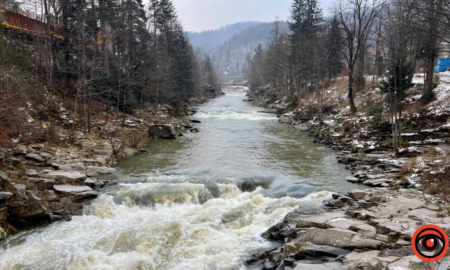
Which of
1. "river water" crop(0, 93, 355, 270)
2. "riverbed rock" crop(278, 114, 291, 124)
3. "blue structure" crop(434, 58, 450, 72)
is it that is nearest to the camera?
"river water" crop(0, 93, 355, 270)

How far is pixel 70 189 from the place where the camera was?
10.6 meters

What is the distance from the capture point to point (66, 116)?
65.8 feet

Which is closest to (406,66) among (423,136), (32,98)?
(423,136)

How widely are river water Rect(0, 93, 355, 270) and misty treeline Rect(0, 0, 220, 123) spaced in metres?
8.92

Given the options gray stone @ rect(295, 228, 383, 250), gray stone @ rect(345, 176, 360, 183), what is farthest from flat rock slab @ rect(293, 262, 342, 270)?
gray stone @ rect(345, 176, 360, 183)

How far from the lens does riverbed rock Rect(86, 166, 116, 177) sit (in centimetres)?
1332

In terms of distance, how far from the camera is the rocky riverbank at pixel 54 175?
28.7 ft

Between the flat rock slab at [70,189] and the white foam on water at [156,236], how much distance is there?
749mm

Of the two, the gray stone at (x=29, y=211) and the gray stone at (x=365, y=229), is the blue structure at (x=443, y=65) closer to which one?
the gray stone at (x=365, y=229)

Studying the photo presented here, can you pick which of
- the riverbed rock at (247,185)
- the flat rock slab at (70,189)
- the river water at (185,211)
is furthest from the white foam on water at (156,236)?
the riverbed rock at (247,185)

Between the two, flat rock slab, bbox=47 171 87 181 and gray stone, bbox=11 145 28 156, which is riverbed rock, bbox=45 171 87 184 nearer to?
flat rock slab, bbox=47 171 87 181

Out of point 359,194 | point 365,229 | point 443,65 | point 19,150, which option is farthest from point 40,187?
point 443,65

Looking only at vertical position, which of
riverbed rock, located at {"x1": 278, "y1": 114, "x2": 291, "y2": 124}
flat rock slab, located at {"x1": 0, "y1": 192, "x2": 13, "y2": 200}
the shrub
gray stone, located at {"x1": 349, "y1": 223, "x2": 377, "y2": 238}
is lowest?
gray stone, located at {"x1": 349, "y1": 223, "x2": 377, "y2": 238}

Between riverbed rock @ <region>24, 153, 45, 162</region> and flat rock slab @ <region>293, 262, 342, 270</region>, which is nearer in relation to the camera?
flat rock slab @ <region>293, 262, 342, 270</region>
